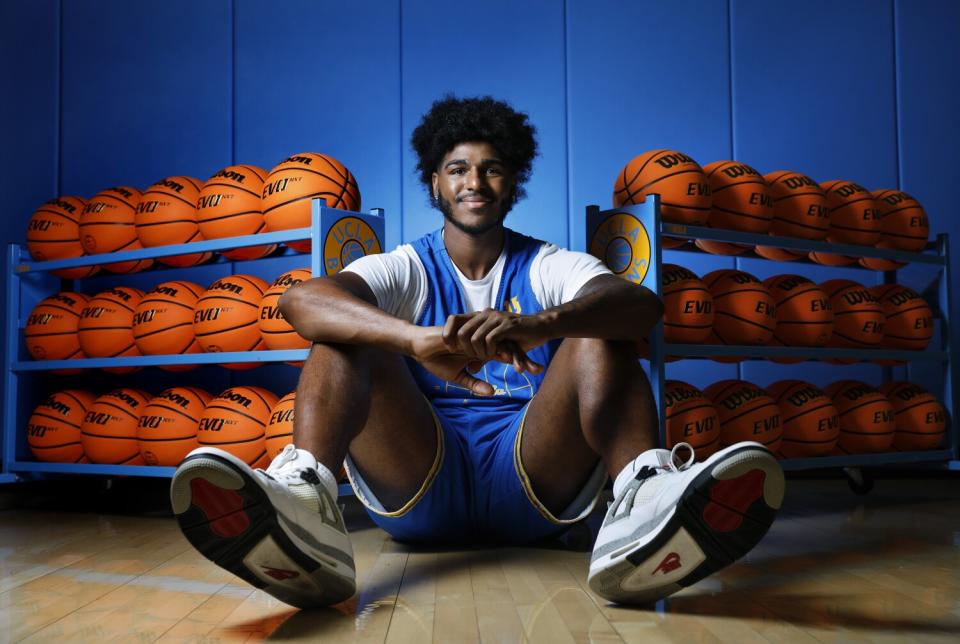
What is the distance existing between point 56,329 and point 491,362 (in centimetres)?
183

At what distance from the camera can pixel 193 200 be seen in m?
2.82

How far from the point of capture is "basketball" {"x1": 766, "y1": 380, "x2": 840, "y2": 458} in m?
2.75

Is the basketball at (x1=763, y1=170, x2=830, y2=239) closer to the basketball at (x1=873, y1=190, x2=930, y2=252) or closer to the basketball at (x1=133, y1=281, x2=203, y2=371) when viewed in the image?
the basketball at (x1=873, y1=190, x2=930, y2=252)

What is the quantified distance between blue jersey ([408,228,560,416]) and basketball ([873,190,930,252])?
171 cm

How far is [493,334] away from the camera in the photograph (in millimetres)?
1462

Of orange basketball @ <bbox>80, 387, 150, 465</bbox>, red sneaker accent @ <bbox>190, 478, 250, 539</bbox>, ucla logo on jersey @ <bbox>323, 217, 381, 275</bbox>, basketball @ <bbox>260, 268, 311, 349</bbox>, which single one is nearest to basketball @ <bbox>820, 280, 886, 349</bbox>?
ucla logo on jersey @ <bbox>323, 217, 381, 275</bbox>

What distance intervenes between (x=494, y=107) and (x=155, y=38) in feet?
7.66

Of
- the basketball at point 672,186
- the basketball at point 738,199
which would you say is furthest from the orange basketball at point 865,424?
the basketball at point 672,186

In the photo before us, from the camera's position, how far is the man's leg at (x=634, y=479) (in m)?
1.26

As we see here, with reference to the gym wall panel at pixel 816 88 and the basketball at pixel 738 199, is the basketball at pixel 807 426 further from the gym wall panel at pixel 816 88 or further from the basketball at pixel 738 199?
the gym wall panel at pixel 816 88

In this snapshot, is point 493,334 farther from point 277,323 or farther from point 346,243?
point 277,323

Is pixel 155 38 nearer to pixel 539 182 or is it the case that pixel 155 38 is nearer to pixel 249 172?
pixel 249 172

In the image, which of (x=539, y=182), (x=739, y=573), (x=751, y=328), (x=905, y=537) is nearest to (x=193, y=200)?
(x=539, y=182)

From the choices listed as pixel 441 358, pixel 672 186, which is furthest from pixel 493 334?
pixel 672 186
